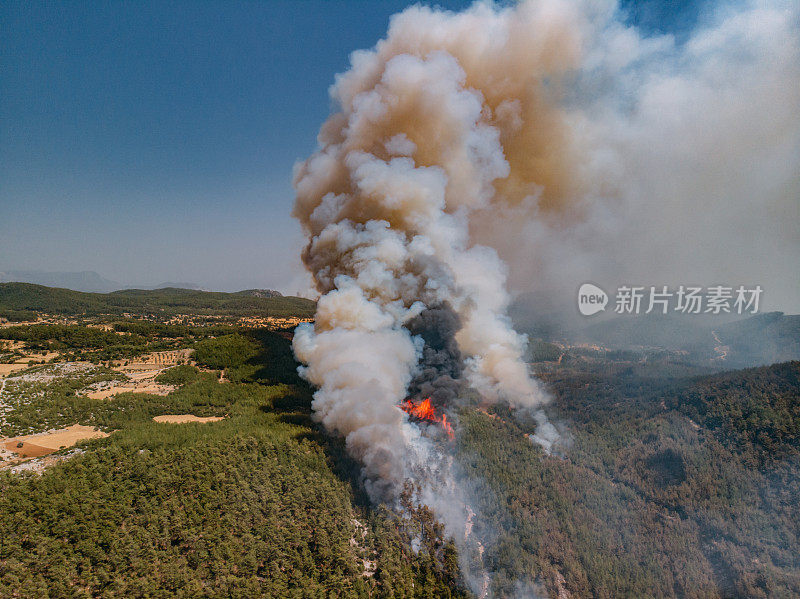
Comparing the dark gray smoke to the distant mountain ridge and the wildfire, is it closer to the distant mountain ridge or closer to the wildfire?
the wildfire

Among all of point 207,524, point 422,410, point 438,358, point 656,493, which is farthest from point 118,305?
point 656,493

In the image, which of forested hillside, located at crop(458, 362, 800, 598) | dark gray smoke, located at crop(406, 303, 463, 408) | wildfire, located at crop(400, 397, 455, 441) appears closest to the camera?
forested hillside, located at crop(458, 362, 800, 598)

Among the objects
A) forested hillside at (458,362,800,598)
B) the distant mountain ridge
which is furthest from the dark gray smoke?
the distant mountain ridge

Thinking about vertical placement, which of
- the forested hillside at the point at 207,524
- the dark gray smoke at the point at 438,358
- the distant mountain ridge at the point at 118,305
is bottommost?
the forested hillside at the point at 207,524

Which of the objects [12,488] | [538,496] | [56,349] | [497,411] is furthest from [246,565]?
[56,349]

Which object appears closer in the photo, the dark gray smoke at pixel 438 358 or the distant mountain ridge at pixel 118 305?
the dark gray smoke at pixel 438 358

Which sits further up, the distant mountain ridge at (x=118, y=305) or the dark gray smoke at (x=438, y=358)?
the dark gray smoke at (x=438, y=358)

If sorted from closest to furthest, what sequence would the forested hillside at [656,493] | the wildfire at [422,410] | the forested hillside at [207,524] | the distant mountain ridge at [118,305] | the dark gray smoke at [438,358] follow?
the forested hillside at [207,524]
the forested hillside at [656,493]
the dark gray smoke at [438,358]
the wildfire at [422,410]
the distant mountain ridge at [118,305]

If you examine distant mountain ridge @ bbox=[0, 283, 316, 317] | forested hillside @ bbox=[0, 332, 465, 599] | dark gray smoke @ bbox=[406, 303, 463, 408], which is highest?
dark gray smoke @ bbox=[406, 303, 463, 408]

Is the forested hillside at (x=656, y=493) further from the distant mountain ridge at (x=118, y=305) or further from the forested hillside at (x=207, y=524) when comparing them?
the distant mountain ridge at (x=118, y=305)

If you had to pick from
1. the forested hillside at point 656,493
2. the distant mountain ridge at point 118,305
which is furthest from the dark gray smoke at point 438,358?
the distant mountain ridge at point 118,305

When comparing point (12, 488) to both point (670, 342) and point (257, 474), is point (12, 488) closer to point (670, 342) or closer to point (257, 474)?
point (257, 474)
